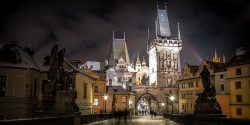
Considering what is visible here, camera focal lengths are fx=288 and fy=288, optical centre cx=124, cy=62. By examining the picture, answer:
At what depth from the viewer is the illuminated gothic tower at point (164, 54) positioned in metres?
122

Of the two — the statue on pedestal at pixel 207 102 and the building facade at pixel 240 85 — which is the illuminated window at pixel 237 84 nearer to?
the building facade at pixel 240 85

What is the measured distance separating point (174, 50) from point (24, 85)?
4113 inches

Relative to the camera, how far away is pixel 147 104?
126750 mm

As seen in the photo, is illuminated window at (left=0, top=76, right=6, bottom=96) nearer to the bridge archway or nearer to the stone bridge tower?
the bridge archway

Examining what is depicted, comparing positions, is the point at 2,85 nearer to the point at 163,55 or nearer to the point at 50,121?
the point at 50,121

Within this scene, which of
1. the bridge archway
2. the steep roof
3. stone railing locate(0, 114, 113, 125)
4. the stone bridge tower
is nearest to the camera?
stone railing locate(0, 114, 113, 125)

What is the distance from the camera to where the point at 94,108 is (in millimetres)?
66438

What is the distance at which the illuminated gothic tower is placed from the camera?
122319 millimetres

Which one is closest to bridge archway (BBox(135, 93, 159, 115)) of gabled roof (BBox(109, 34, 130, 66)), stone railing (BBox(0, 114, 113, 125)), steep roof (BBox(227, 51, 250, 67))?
gabled roof (BBox(109, 34, 130, 66))

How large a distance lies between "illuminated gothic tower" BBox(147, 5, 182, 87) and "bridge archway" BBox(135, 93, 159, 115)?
30.8 ft

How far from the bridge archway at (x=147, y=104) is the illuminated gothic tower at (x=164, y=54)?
938cm

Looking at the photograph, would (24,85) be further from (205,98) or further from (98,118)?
(205,98)

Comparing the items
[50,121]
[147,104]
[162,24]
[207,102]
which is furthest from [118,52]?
[50,121]

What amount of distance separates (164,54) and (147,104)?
23453 mm
